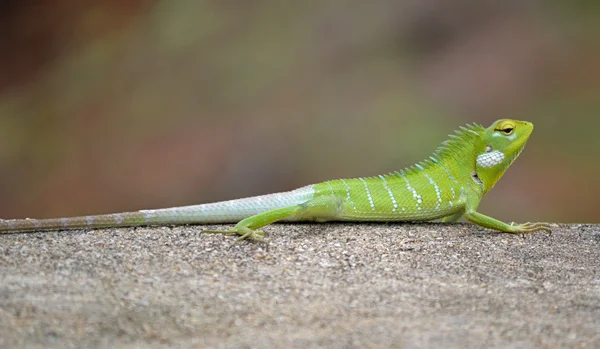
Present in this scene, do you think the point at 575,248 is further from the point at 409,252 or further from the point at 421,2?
the point at 421,2

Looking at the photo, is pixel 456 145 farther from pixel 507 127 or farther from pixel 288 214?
pixel 288 214

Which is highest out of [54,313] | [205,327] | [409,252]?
[54,313]

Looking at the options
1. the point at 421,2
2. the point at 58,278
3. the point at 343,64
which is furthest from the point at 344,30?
the point at 58,278

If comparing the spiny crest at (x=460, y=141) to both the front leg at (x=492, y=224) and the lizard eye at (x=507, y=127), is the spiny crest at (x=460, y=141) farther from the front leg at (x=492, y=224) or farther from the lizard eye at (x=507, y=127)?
the front leg at (x=492, y=224)

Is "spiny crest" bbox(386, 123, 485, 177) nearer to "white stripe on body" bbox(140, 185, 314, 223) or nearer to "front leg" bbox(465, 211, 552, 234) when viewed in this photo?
"front leg" bbox(465, 211, 552, 234)

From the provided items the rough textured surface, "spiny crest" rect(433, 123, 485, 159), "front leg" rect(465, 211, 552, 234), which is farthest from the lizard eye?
the rough textured surface

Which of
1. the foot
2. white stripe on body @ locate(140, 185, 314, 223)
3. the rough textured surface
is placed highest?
white stripe on body @ locate(140, 185, 314, 223)
